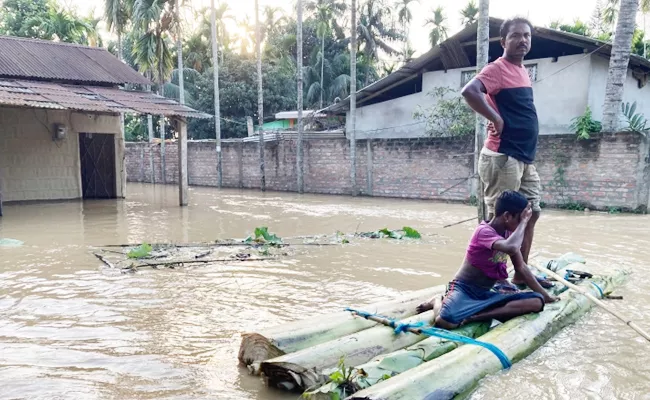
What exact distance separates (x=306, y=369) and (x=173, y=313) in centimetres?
201

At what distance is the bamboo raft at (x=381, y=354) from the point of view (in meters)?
2.71

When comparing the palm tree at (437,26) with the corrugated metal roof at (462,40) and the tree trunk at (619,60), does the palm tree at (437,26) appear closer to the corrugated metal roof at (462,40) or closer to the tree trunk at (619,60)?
the corrugated metal roof at (462,40)

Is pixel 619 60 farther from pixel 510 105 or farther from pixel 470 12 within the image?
pixel 470 12

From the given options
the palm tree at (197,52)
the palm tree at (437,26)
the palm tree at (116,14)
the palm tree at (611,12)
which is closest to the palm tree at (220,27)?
the palm tree at (197,52)

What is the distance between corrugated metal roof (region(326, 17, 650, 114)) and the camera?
45.1ft

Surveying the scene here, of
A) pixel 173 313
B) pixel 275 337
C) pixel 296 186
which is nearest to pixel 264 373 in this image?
pixel 275 337

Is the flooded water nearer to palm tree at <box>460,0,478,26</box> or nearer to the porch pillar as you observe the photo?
the porch pillar

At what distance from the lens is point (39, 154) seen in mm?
14148

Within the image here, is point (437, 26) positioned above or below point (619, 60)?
above

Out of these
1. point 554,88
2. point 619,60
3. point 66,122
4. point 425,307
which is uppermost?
point 619,60

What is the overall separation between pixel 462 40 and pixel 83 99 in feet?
35.3

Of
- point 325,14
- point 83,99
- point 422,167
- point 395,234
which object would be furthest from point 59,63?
point 325,14

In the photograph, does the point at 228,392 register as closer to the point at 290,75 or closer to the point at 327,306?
the point at 327,306

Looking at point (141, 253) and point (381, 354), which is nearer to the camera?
point (381, 354)
